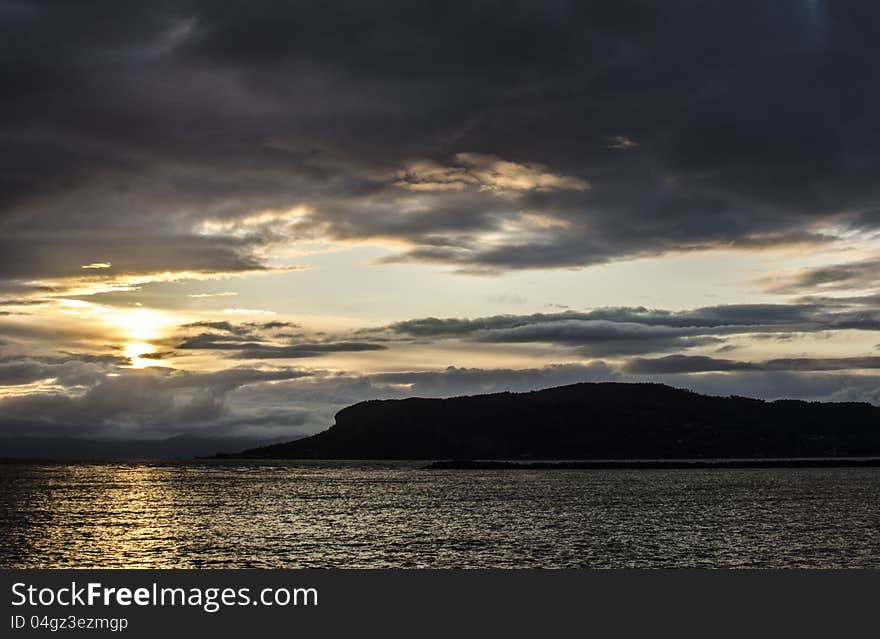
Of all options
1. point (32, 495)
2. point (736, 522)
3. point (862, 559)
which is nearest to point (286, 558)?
point (862, 559)

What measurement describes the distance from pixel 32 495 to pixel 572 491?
91714mm

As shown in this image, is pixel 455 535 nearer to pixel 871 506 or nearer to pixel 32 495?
pixel 871 506

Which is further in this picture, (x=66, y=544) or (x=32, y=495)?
(x=32, y=495)

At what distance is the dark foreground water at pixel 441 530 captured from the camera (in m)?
64.5

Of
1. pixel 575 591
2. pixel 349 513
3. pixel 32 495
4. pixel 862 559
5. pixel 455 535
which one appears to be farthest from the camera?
pixel 32 495

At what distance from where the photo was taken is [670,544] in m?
73.2

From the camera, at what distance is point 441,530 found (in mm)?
83500

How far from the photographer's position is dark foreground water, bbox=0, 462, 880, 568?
64500 mm

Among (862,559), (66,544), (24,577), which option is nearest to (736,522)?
(862,559)

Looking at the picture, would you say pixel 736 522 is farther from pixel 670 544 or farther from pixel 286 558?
pixel 286 558

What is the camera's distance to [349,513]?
104312mm

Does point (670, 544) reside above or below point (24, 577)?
below

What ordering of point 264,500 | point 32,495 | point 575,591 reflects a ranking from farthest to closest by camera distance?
1. point 32,495
2. point 264,500
3. point 575,591

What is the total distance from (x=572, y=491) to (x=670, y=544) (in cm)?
8600
